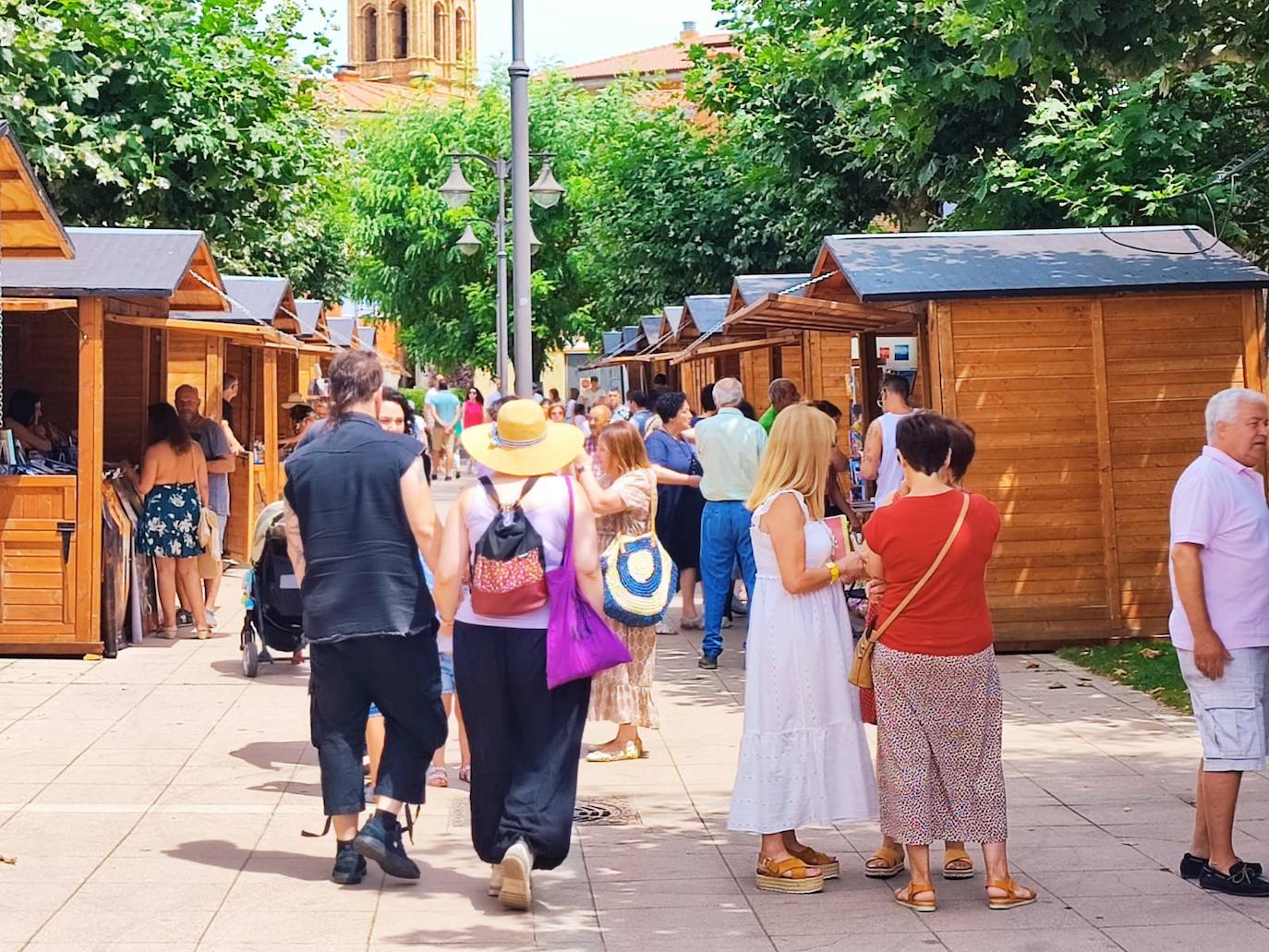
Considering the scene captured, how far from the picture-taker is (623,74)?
178 feet

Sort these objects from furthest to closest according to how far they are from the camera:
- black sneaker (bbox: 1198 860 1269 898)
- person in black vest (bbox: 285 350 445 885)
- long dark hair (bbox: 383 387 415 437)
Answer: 1. long dark hair (bbox: 383 387 415 437)
2. person in black vest (bbox: 285 350 445 885)
3. black sneaker (bbox: 1198 860 1269 898)

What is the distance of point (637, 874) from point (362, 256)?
160ft

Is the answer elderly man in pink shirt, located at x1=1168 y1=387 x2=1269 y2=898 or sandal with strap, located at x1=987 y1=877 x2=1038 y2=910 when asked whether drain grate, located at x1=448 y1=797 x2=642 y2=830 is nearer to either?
sandal with strap, located at x1=987 y1=877 x2=1038 y2=910

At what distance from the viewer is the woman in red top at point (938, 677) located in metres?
5.91

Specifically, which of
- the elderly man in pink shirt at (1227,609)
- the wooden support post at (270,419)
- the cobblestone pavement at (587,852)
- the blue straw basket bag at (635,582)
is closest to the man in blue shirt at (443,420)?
the wooden support post at (270,419)

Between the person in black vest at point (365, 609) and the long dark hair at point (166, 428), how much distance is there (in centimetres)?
660

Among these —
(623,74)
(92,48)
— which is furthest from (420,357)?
(92,48)

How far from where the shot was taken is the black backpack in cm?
604

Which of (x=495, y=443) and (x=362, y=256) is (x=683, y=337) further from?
(x=362, y=256)

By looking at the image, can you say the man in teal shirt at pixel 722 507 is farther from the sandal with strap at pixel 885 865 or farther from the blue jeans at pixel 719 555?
the sandal with strap at pixel 885 865

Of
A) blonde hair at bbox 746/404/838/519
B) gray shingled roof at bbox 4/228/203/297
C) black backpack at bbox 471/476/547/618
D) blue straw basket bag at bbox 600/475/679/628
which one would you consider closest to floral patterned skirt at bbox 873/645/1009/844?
blonde hair at bbox 746/404/838/519

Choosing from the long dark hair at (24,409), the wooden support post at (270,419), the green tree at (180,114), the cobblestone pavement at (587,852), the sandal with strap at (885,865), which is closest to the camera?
the cobblestone pavement at (587,852)

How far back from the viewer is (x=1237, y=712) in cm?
600

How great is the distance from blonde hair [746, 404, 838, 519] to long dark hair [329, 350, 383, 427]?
57.3 inches
